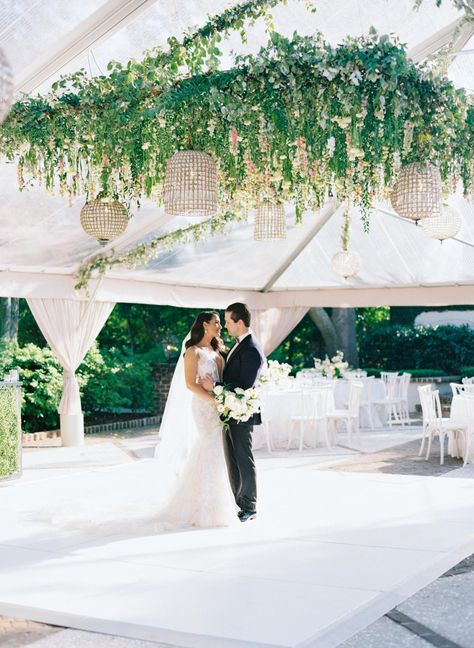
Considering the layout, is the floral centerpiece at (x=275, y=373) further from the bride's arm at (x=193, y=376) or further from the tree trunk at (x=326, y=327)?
the tree trunk at (x=326, y=327)

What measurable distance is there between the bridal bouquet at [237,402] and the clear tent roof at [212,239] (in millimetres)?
2585

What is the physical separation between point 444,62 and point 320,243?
817cm

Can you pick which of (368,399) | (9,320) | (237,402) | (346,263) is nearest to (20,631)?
(237,402)

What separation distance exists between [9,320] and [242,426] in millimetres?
8669

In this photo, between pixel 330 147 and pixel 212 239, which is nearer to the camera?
pixel 330 147

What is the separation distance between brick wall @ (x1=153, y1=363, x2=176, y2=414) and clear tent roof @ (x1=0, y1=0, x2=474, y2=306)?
231 cm

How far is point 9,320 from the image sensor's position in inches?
562

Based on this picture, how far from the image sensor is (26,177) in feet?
25.5

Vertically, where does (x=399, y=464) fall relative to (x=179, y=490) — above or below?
below

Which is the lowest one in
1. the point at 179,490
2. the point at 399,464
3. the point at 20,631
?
the point at 20,631

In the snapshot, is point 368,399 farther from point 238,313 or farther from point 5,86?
point 5,86

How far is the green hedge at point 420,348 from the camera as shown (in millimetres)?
17969

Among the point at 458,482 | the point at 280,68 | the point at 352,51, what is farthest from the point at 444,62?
the point at 458,482

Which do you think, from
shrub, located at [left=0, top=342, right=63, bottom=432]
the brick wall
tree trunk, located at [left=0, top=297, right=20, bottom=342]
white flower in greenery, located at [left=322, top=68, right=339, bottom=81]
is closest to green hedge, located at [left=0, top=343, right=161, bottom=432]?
shrub, located at [left=0, top=342, right=63, bottom=432]
